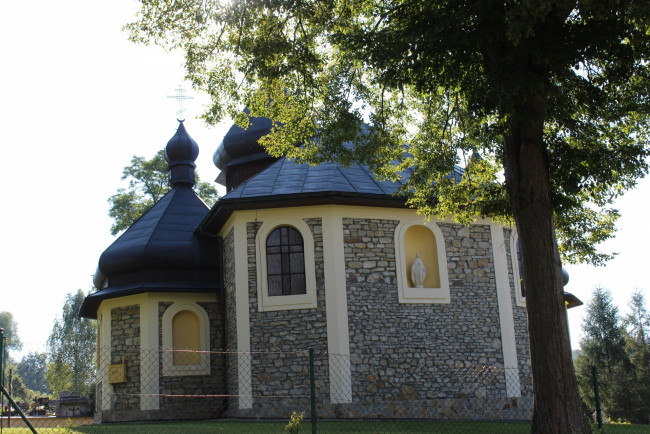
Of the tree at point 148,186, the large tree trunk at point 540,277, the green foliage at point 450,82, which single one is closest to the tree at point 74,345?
the tree at point 148,186

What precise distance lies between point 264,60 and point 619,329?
3550 centimetres

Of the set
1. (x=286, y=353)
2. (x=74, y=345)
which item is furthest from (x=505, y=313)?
(x=74, y=345)

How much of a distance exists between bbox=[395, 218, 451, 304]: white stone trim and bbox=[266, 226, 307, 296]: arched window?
6.89 feet

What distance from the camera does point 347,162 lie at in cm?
1139

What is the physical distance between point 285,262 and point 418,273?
295 centimetres

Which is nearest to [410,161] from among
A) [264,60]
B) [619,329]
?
[264,60]

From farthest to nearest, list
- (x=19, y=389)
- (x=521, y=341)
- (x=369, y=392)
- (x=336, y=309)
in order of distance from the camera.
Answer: (x=19, y=389), (x=521, y=341), (x=336, y=309), (x=369, y=392)

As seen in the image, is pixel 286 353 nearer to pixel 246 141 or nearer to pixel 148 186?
A: pixel 246 141

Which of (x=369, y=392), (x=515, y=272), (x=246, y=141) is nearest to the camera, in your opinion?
(x=369, y=392)

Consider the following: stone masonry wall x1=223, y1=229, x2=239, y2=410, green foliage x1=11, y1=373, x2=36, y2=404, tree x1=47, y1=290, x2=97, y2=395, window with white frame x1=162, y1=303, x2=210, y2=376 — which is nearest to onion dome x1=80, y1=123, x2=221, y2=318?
window with white frame x1=162, y1=303, x2=210, y2=376

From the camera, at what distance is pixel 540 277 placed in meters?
8.45

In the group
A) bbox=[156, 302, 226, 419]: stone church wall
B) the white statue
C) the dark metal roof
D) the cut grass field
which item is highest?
the dark metal roof

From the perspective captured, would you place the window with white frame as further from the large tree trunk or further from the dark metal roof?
the large tree trunk

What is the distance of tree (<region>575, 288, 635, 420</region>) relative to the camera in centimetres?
3578
